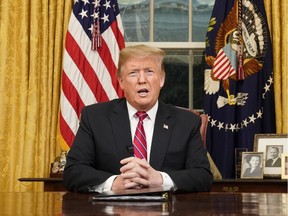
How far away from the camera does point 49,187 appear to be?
4734mm

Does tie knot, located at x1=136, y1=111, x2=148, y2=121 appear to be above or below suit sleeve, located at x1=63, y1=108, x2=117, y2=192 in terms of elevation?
above

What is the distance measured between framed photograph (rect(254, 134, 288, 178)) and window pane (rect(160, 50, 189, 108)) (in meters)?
1.10

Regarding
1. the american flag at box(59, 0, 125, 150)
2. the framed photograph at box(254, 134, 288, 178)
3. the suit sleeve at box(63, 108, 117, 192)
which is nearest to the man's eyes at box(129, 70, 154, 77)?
the suit sleeve at box(63, 108, 117, 192)

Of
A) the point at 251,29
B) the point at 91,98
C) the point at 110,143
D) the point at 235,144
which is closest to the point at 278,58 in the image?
the point at 251,29

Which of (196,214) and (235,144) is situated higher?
(235,144)

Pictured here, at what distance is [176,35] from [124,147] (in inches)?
118

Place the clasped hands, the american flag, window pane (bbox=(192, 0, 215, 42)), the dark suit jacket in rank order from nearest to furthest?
1. the clasped hands
2. the dark suit jacket
3. the american flag
4. window pane (bbox=(192, 0, 215, 42))

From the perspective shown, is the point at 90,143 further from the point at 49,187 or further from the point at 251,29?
the point at 251,29

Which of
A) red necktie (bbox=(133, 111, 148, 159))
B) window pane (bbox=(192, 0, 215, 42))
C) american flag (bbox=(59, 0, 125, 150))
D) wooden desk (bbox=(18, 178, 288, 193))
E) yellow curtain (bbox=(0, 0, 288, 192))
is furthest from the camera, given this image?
window pane (bbox=(192, 0, 215, 42))

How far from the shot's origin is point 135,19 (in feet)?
19.4

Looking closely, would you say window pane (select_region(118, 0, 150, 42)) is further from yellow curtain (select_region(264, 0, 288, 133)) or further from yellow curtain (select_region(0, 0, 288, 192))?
yellow curtain (select_region(264, 0, 288, 133))

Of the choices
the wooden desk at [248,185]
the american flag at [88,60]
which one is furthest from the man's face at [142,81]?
the american flag at [88,60]

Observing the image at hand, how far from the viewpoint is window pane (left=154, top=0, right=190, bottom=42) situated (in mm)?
5887

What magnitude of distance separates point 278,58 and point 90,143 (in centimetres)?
279
